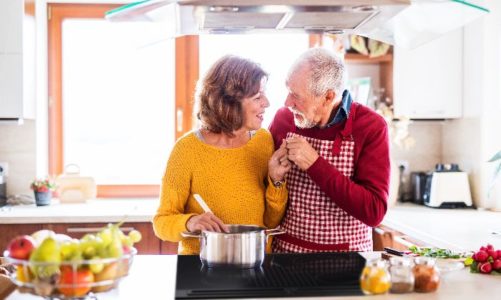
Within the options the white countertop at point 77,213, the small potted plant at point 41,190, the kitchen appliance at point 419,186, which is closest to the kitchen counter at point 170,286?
the white countertop at point 77,213

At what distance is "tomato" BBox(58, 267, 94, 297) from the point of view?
1359 mm

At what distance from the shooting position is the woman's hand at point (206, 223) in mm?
1863

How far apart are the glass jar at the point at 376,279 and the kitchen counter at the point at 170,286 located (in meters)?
0.04

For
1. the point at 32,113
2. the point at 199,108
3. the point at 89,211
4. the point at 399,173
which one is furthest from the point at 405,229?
the point at 32,113

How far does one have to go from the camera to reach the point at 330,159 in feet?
7.22

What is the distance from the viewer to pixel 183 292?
1582 millimetres

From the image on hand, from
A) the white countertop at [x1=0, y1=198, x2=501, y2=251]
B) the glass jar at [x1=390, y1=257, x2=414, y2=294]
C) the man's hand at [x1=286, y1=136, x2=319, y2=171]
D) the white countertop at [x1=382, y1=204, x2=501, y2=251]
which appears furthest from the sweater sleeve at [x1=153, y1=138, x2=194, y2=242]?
the white countertop at [x1=382, y1=204, x2=501, y2=251]

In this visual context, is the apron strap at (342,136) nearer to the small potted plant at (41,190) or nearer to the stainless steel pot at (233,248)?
the stainless steel pot at (233,248)

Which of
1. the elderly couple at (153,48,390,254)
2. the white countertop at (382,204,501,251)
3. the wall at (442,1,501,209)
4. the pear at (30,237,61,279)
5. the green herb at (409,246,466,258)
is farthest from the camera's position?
the wall at (442,1,501,209)

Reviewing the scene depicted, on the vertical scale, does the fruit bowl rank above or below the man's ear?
below

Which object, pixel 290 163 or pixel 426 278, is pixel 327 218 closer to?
pixel 290 163

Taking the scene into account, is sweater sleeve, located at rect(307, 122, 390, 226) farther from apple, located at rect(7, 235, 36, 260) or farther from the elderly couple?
apple, located at rect(7, 235, 36, 260)

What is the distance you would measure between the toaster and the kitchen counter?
189 cm

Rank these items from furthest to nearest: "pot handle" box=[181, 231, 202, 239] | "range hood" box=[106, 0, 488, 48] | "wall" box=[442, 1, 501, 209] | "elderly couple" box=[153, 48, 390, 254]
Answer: "wall" box=[442, 1, 501, 209] → "elderly couple" box=[153, 48, 390, 254] → "pot handle" box=[181, 231, 202, 239] → "range hood" box=[106, 0, 488, 48]
